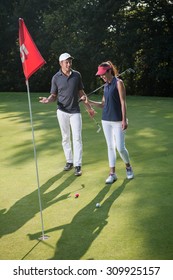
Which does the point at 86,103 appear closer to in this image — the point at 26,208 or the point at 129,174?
the point at 129,174

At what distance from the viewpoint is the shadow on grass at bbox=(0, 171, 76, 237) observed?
5660 millimetres

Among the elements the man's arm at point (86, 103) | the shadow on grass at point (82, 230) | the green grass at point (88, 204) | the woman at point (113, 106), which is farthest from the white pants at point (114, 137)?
the shadow on grass at point (82, 230)

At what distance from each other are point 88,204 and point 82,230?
99 cm

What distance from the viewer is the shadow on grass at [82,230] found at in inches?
187

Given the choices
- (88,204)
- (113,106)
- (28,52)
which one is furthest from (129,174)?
(28,52)

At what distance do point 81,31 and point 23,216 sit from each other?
25083mm

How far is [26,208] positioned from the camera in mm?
6297

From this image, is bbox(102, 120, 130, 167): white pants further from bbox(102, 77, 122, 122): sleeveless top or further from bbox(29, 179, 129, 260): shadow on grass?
bbox(29, 179, 129, 260): shadow on grass

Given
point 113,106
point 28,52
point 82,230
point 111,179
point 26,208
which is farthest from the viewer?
point 111,179

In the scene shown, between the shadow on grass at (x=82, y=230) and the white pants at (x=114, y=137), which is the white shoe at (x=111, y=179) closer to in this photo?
the white pants at (x=114, y=137)

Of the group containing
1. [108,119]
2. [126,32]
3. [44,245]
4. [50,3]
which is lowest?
[44,245]

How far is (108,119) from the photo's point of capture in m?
7.11
